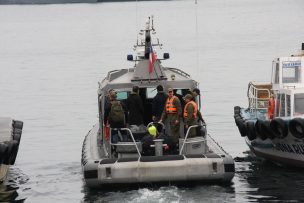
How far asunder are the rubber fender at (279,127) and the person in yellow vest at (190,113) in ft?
7.66

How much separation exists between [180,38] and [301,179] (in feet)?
305

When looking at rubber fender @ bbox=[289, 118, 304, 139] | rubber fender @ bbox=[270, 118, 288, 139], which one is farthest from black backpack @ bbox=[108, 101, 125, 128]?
rubber fender @ bbox=[289, 118, 304, 139]

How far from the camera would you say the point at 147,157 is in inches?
918

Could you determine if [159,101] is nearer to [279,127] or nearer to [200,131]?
[200,131]

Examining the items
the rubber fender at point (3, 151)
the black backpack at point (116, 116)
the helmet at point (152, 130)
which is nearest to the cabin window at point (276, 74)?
the helmet at point (152, 130)

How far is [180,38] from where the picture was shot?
4651 inches

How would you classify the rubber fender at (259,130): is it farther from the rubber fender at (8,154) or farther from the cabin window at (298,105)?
the rubber fender at (8,154)

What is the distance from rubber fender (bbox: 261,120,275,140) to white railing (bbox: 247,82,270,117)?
2522 mm

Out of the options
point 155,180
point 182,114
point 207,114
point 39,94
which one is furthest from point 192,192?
point 39,94

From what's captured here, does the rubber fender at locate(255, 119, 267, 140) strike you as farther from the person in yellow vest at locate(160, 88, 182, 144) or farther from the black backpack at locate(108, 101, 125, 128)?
the black backpack at locate(108, 101, 125, 128)

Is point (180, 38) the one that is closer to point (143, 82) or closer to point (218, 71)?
point (218, 71)

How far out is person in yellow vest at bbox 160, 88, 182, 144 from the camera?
24530mm

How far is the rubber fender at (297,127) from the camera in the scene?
24.5 m

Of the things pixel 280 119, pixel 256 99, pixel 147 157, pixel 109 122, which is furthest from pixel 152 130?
pixel 256 99
